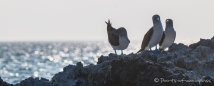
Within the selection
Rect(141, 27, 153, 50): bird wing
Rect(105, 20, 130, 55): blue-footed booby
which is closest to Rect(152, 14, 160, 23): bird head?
Rect(141, 27, 153, 50): bird wing

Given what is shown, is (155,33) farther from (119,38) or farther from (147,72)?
(147,72)

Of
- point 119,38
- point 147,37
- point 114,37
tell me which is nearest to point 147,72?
point 147,37

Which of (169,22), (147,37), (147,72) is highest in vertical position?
(169,22)

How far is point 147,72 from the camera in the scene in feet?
33.8

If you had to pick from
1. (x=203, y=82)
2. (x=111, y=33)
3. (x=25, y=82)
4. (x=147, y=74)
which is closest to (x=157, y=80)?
(x=147, y=74)

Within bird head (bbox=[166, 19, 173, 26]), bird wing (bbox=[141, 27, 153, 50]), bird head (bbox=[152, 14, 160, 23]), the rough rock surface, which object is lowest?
the rough rock surface

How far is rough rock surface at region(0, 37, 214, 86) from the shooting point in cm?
1020

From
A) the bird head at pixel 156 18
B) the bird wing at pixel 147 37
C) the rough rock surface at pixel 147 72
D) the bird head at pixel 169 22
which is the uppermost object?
the bird head at pixel 156 18

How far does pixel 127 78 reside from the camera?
34.3 ft

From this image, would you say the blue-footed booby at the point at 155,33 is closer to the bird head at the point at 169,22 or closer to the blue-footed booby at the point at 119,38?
the bird head at the point at 169,22

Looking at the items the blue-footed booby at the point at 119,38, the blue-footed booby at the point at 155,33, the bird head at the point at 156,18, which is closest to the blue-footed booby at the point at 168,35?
the blue-footed booby at the point at 155,33

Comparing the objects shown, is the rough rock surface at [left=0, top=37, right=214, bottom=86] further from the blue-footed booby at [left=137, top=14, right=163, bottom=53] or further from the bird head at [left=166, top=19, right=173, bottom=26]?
the bird head at [left=166, top=19, right=173, bottom=26]

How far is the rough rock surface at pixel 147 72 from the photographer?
402 inches

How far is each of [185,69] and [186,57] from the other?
21.4 inches
